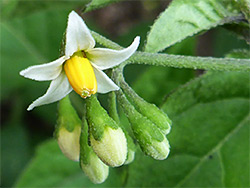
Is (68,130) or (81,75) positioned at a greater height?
(81,75)

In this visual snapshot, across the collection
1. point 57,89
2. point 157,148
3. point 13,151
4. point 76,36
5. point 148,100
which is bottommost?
point 13,151

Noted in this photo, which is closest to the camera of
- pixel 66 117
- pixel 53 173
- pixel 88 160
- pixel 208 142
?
pixel 88 160

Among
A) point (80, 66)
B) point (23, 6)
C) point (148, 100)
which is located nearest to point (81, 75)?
point (80, 66)

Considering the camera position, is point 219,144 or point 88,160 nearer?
point 88,160

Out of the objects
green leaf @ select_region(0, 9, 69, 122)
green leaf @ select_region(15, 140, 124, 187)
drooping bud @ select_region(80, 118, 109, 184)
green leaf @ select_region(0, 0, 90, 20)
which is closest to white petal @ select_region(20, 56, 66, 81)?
drooping bud @ select_region(80, 118, 109, 184)

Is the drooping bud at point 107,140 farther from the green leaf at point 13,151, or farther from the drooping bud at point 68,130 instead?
the green leaf at point 13,151

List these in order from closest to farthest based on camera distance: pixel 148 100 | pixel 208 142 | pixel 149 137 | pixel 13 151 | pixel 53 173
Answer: pixel 149 137 < pixel 208 142 < pixel 148 100 < pixel 53 173 < pixel 13 151

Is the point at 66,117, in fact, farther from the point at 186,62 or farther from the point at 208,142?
the point at 208,142

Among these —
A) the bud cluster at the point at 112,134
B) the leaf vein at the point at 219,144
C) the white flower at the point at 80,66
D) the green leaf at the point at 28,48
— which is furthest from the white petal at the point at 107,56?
the green leaf at the point at 28,48
